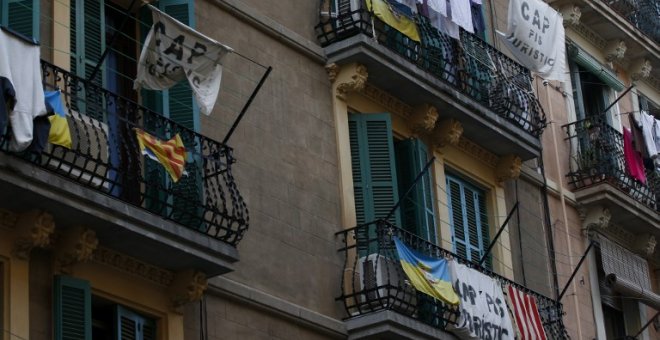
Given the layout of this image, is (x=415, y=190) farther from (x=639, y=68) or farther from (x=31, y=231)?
(x=639, y=68)

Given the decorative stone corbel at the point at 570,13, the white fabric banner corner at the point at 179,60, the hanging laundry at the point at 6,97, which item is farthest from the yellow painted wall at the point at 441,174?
the hanging laundry at the point at 6,97

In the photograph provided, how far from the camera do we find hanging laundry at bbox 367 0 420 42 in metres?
24.4

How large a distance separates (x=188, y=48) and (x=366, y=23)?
4.84 m

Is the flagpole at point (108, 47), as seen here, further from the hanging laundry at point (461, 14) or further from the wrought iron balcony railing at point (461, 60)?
the hanging laundry at point (461, 14)

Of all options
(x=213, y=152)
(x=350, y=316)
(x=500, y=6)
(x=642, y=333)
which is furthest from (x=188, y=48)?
(x=642, y=333)

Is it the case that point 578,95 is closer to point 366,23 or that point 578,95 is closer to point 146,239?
point 366,23

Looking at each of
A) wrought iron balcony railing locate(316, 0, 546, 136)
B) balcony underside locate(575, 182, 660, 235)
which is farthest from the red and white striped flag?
balcony underside locate(575, 182, 660, 235)

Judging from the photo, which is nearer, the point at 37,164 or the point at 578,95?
the point at 37,164

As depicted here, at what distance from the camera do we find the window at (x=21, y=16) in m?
19.0

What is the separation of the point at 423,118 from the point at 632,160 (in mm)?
6245

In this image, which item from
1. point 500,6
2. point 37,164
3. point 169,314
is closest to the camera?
point 37,164

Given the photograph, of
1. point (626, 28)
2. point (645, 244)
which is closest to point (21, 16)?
point (645, 244)

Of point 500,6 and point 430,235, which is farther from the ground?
point 500,6

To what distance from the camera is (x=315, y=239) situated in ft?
73.8
